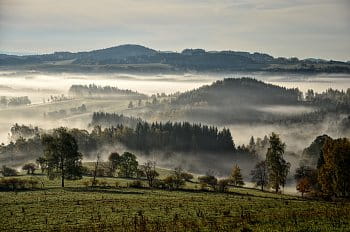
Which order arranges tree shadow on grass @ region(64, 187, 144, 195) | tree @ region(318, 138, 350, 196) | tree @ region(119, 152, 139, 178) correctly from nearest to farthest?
tree shadow on grass @ region(64, 187, 144, 195)
tree @ region(318, 138, 350, 196)
tree @ region(119, 152, 139, 178)

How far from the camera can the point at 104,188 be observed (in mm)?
74062

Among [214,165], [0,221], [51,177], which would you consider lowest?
[214,165]

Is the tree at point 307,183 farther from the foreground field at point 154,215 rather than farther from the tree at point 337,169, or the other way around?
the foreground field at point 154,215

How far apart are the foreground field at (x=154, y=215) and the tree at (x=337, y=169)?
24.2 meters

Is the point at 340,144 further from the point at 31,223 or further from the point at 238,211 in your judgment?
the point at 31,223

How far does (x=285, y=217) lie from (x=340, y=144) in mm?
39323

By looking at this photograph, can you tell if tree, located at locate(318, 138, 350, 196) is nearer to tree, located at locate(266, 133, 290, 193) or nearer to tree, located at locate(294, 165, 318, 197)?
tree, located at locate(266, 133, 290, 193)

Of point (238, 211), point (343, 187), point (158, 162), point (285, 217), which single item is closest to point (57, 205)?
point (238, 211)

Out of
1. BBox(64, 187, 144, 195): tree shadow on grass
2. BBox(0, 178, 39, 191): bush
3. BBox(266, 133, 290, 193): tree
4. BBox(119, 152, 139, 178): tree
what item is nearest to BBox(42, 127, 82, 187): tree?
BBox(0, 178, 39, 191): bush

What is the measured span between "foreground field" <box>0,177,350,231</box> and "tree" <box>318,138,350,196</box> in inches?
952

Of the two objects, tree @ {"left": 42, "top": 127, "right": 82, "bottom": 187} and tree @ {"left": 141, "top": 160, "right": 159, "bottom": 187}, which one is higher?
tree @ {"left": 42, "top": 127, "right": 82, "bottom": 187}

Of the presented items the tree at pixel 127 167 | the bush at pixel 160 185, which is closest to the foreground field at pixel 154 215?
the bush at pixel 160 185

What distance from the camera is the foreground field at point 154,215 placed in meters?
34.5

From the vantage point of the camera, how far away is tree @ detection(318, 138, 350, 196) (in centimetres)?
7100
